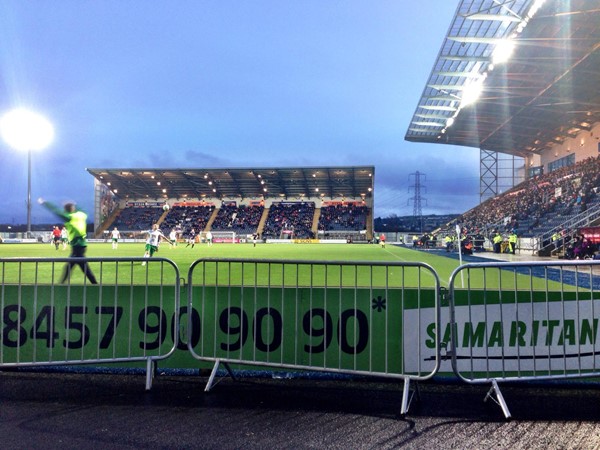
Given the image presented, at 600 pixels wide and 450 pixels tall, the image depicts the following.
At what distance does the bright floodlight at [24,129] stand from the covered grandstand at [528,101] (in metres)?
37.8

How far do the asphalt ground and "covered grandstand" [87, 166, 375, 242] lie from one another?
55010mm

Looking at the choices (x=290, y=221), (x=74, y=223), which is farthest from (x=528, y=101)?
(x=290, y=221)

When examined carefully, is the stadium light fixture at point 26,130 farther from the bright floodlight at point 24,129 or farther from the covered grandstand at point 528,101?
the covered grandstand at point 528,101

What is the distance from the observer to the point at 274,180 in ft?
207

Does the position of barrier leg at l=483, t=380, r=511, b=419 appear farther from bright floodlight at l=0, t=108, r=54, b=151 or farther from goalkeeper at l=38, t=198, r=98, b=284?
bright floodlight at l=0, t=108, r=54, b=151

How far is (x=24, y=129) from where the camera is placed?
42.2 m

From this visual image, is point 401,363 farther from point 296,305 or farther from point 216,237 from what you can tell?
point 216,237

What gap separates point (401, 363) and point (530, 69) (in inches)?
1092

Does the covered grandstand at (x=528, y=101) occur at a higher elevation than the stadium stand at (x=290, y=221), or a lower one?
higher

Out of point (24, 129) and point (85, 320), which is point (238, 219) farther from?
point (85, 320)

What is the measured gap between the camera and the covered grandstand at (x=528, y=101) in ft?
68.4

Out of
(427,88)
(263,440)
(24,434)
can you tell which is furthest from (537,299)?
(427,88)

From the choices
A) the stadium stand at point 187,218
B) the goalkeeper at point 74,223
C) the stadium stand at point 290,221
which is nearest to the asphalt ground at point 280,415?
the goalkeeper at point 74,223

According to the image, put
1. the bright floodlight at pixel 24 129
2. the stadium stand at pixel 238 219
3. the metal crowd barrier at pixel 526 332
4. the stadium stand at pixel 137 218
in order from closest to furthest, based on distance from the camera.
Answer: the metal crowd barrier at pixel 526 332, the bright floodlight at pixel 24 129, the stadium stand at pixel 238 219, the stadium stand at pixel 137 218
